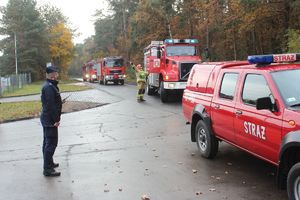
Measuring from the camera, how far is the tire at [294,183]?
17.8 ft

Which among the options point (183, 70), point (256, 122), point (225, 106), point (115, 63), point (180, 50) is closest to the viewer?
point (256, 122)

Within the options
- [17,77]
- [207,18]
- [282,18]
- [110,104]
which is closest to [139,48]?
[17,77]

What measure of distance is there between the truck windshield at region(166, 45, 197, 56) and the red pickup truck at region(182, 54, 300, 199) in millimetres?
13002

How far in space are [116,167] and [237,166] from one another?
2268 millimetres

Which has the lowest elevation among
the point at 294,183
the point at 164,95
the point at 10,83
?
the point at 294,183

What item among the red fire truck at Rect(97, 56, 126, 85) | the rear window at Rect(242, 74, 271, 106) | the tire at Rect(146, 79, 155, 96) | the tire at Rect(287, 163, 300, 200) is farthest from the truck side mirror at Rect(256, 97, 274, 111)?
the red fire truck at Rect(97, 56, 126, 85)

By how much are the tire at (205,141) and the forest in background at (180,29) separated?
13451mm

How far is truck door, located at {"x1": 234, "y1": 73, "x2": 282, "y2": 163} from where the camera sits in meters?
6.03

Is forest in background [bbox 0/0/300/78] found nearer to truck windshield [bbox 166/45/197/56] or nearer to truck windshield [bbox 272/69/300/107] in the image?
truck windshield [bbox 166/45/197/56]

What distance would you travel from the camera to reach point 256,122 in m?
6.45

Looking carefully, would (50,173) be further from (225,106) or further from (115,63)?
(115,63)

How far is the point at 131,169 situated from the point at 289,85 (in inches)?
132

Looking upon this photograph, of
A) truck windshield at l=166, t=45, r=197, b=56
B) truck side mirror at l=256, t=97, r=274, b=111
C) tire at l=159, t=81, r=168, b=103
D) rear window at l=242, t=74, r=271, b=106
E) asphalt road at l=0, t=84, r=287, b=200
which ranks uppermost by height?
truck windshield at l=166, t=45, r=197, b=56

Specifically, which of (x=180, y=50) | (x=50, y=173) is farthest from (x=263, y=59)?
(x=180, y=50)
